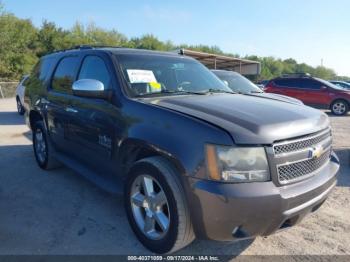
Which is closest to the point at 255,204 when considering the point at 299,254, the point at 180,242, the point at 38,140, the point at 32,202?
the point at 180,242

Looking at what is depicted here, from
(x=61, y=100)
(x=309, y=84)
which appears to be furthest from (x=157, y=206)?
(x=309, y=84)

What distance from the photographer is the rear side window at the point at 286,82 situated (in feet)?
50.3

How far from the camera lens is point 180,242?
8.81 ft

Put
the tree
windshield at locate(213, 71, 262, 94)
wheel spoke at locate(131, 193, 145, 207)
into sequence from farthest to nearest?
→ the tree → windshield at locate(213, 71, 262, 94) → wheel spoke at locate(131, 193, 145, 207)

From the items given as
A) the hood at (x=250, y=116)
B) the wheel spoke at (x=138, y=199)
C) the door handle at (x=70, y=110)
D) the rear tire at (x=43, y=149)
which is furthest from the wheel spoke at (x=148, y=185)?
the rear tire at (x=43, y=149)

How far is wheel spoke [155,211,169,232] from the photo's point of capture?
2.83 metres

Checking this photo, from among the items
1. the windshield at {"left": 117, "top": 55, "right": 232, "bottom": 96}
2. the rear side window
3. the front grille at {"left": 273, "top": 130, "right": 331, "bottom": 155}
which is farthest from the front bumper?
the rear side window

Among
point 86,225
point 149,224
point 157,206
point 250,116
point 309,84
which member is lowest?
point 86,225

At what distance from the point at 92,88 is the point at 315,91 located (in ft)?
44.9

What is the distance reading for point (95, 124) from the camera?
3674mm

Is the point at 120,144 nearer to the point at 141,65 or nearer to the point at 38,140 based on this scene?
the point at 141,65

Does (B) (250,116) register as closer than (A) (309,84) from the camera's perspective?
Yes

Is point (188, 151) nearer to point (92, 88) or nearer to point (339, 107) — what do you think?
point (92, 88)

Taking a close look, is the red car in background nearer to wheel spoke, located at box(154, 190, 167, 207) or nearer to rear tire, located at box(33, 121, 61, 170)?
rear tire, located at box(33, 121, 61, 170)
